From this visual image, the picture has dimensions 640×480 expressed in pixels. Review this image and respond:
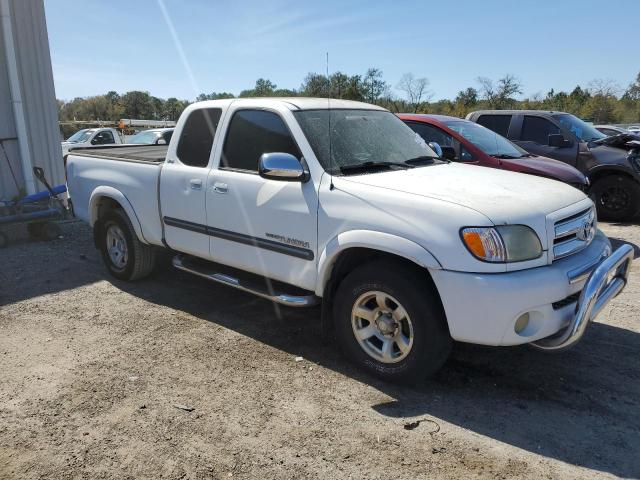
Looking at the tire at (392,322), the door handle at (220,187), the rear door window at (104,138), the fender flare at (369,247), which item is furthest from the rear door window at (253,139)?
the rear door window at (104,138)

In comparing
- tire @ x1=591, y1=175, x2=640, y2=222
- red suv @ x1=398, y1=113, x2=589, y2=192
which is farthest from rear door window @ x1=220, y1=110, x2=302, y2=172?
tire @ x1=591, y1=175, x2=640, y2=222

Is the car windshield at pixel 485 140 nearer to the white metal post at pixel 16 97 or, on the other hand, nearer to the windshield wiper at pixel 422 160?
the windshield wiper at pixel 422 160

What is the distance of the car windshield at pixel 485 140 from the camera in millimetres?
7871

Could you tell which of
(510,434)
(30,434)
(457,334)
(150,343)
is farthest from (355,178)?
(30,434)

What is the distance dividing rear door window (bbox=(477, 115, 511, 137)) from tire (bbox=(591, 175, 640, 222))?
74.5 inches

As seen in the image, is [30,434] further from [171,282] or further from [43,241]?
[43,241]

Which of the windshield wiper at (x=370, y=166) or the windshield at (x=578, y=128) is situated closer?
the windshield wiper at (x=370, y=166)

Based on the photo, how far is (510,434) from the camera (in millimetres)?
3168

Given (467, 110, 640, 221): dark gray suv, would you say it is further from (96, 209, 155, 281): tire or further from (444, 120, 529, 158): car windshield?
(96, 209, 155, 281): tire

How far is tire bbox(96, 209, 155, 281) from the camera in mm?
5820

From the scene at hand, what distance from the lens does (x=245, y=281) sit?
4.57 meters

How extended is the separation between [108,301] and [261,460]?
326cm

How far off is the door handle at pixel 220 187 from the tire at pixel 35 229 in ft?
17.3

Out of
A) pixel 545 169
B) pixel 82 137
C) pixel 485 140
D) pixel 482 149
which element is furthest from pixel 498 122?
pixel 82 137
